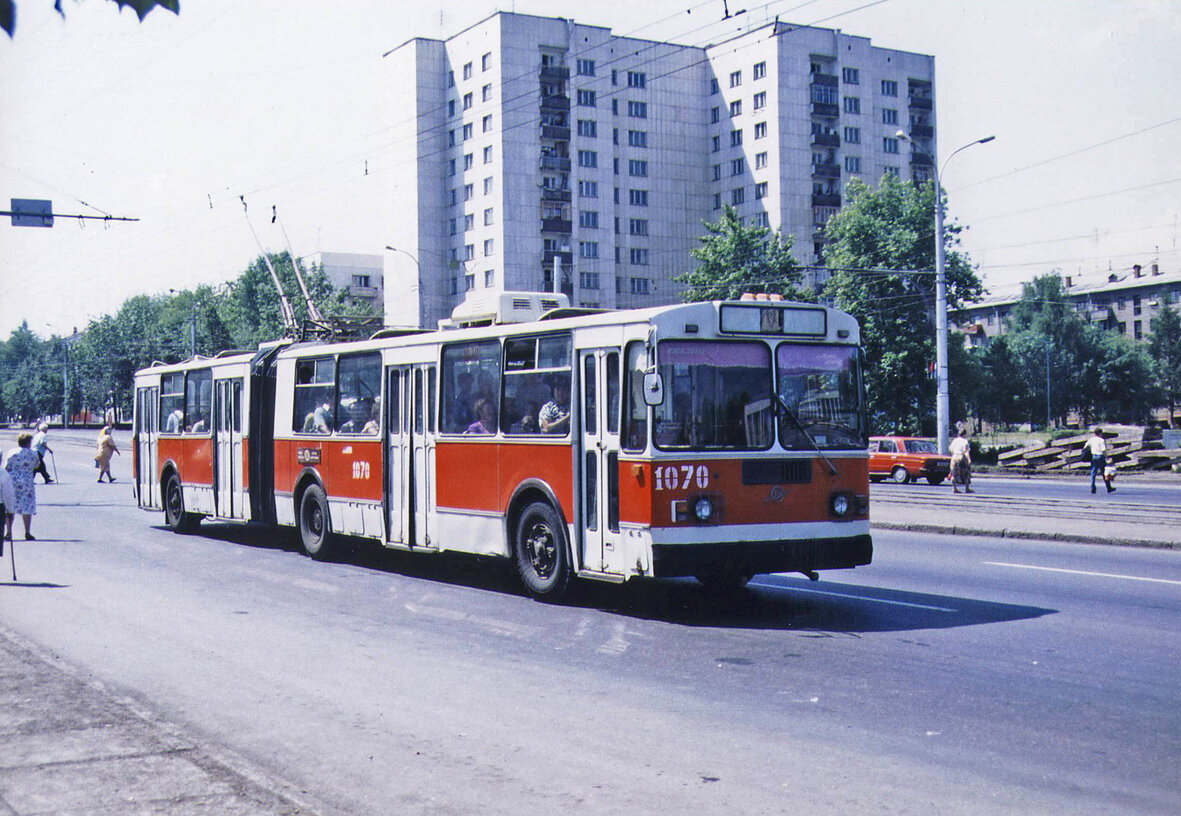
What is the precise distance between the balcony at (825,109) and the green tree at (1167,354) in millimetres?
40606

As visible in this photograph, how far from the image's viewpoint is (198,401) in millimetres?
20422

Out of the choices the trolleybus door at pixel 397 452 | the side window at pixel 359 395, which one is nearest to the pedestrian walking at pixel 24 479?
the side window at pixel 359 395

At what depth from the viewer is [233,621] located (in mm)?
10820

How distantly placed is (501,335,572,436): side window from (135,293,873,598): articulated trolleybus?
21 mm

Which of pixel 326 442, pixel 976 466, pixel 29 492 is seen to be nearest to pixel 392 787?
pixel 326 442

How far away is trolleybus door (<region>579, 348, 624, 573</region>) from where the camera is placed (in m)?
10.9

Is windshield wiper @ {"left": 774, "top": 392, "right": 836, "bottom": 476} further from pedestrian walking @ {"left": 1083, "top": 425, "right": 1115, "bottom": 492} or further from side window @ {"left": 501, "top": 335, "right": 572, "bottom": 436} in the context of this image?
pedestrian walking @ {"left": 1083, "top": 425, "right": 1115, "bottom": 492}

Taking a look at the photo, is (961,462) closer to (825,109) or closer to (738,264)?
(738,264)

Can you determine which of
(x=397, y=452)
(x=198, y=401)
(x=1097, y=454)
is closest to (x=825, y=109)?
(x=1097, y=454)

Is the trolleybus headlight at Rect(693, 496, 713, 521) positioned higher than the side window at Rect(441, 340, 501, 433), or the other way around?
the side window at Rect(441, 340, 501, 433)

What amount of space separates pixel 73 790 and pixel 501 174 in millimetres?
75342

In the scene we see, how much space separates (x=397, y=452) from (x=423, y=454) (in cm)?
66

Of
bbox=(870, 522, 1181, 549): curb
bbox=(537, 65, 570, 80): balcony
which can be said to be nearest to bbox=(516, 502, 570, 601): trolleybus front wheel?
bbox=(870, 522, 1181, 549): curb

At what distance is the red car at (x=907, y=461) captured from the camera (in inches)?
1518
